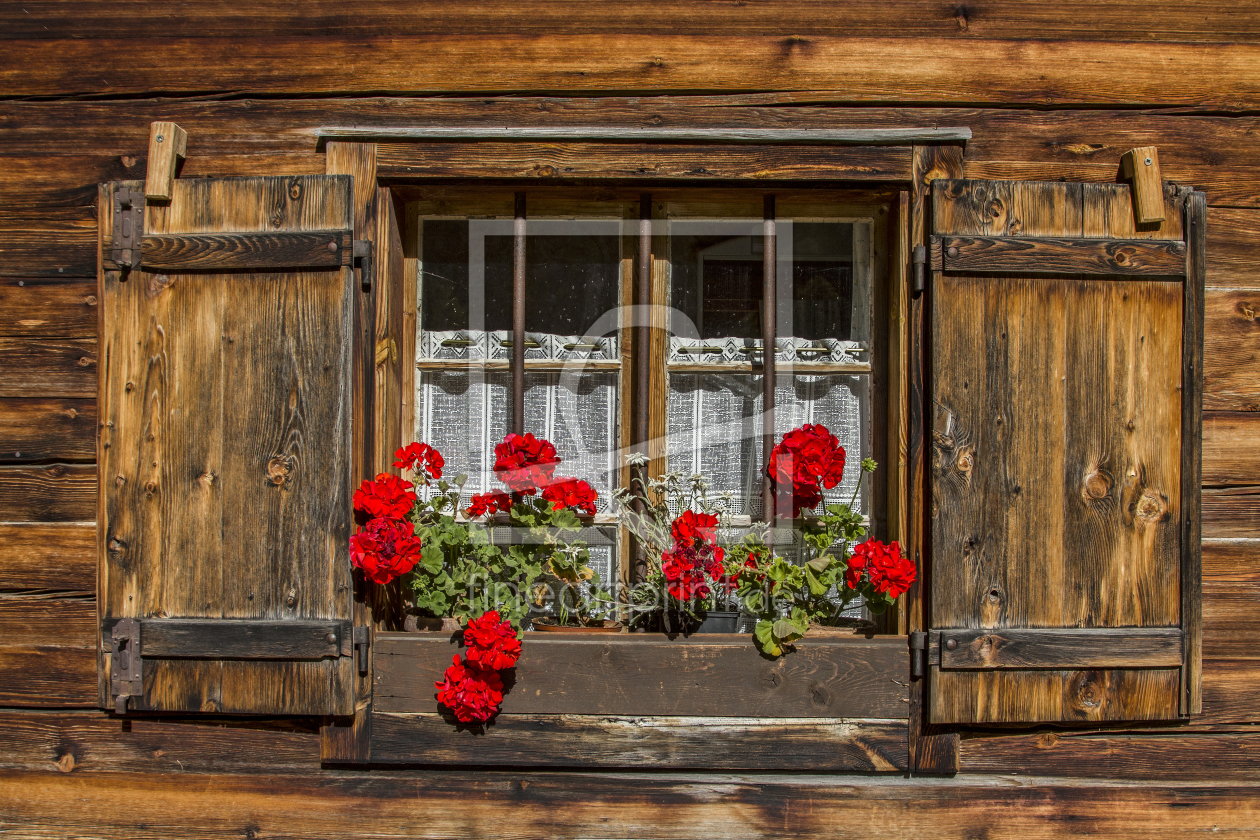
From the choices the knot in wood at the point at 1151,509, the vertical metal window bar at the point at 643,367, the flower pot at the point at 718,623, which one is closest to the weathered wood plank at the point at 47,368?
the vertical metal window bar at the point at 643,367

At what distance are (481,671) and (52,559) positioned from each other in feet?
3.78

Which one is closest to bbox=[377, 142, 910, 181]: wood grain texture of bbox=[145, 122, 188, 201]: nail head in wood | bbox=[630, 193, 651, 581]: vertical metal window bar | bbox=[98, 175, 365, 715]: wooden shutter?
bbox=[630, 193, 651, 581]: vertical metal window bar

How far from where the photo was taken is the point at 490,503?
1.88m

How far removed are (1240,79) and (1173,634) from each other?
4.55 ft

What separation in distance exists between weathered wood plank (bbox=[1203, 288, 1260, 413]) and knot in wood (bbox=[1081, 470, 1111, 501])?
0.41 meters

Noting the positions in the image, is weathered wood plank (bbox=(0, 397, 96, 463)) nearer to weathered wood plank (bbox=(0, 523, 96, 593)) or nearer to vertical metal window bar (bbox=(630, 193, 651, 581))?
weathered wood plank (bbox=(0, 523, 96, 593))

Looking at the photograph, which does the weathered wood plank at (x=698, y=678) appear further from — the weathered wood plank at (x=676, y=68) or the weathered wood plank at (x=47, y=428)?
the weathered wood plank at (x=676, y=68)

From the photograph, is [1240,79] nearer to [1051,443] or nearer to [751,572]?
[1051,443]

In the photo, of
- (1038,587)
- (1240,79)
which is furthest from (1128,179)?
(1038,587)

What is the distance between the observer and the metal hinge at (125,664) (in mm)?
1786

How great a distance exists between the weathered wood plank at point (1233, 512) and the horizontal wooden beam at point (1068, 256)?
582 millimetres

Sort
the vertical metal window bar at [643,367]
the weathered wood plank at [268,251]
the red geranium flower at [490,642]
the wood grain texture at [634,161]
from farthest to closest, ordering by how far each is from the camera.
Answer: the vertical metal window bar at [643,367] → the wood grain texture at [634,161] → the weathered wood plank at [268,251] → the red geranium flower at [490,642]

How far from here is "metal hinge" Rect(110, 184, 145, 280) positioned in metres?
1.81

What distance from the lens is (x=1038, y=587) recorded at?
1775mm
